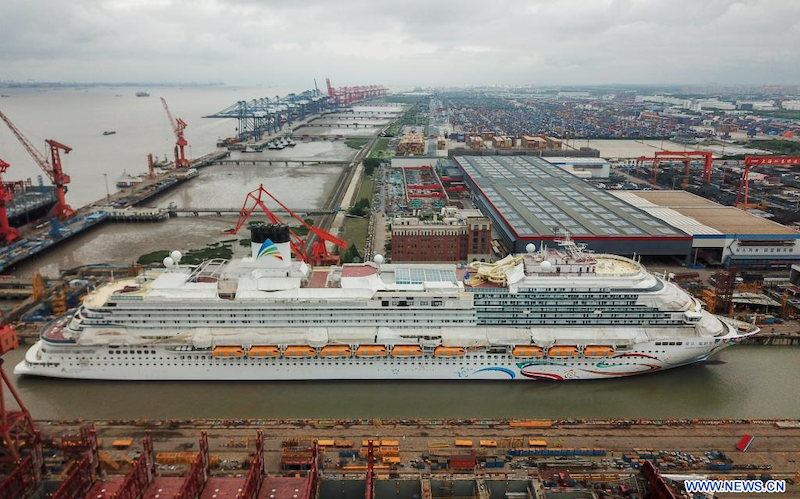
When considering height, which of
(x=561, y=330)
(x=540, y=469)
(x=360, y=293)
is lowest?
(x=540, y=469)

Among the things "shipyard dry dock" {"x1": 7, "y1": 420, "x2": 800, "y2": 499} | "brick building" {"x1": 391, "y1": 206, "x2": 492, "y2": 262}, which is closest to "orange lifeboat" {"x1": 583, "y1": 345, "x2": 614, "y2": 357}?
"shipyard dry dock" {"x1": 7, "y1": 420, "x2": 800, "y2": 499}

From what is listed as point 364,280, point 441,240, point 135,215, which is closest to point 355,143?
point 135,215

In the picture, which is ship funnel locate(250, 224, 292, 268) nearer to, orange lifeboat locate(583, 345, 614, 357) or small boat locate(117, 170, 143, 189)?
orange lifeboat locate(583, 345, 614, 357)

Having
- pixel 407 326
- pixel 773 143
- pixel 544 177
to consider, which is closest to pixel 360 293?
pixel 407 326

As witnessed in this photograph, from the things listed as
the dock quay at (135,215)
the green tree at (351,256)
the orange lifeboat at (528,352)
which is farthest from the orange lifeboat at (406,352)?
the dock quay at (135,215)

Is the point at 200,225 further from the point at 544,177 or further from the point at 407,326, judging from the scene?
the point at 544,177

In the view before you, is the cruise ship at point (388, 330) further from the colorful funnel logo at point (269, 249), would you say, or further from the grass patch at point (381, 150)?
the grass patch at point (381, 150)

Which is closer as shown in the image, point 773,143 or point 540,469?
point 540,469
